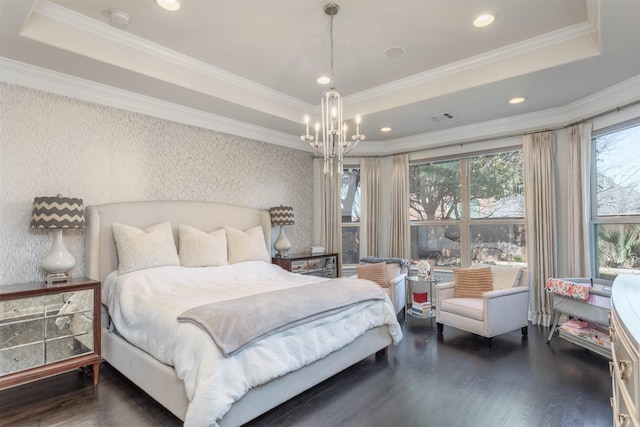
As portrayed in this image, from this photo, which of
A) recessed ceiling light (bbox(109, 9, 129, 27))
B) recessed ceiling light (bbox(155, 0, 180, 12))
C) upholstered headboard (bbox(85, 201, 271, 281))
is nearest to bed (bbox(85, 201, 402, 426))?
upholstered headboard (bbox(85, 201, 271, 281))

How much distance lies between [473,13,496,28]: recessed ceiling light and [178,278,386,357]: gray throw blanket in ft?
8.15

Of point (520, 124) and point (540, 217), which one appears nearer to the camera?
point (540, 217)

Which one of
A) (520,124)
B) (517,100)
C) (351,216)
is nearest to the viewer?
(517,100)

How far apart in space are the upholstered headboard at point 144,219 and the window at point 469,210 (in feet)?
8.61

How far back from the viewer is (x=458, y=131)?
488cm

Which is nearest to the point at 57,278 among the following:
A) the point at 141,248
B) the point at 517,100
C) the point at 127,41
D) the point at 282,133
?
the point at 141,248

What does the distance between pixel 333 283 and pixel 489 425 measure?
5.00 ft

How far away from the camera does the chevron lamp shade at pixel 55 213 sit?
2.70m

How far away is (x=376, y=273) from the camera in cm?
445

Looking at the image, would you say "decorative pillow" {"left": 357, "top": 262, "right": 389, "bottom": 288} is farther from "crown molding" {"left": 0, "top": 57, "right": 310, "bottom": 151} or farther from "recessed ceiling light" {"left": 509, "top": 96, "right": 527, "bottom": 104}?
"recessed ceiling light" {"left": 509, "top": 96, "right": 527, "bottom": 104}

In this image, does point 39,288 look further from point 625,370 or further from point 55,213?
point 625,370

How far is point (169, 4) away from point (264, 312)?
239cm

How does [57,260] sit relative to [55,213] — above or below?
below

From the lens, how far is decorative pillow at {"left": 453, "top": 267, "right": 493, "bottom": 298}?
394 cm
